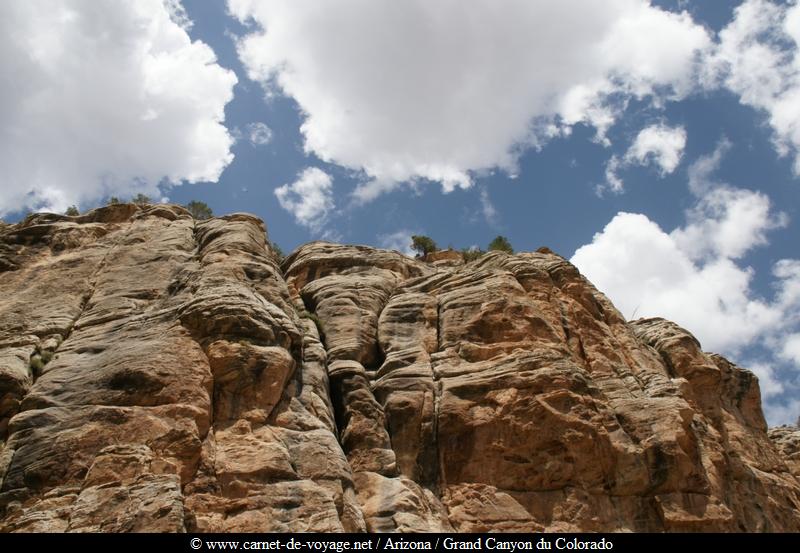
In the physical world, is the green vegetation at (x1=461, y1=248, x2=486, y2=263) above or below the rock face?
above

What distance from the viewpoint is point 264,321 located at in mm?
20312

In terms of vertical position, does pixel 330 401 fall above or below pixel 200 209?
below

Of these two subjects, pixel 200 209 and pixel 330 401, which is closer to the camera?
pixel 330 401

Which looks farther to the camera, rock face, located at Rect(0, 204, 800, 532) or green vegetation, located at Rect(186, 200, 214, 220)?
green vegetation, located at Rect(186, 200, 214, 220)

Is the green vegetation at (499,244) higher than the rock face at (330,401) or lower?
higher

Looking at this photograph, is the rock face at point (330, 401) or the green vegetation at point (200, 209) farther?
the green vegetation at point (200, 209)

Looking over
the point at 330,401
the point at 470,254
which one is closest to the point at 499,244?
the point at 470,254

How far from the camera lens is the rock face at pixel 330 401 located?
15.9m

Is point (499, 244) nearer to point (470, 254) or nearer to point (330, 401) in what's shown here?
point (470, 254)

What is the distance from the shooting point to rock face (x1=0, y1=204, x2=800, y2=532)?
15.9 m

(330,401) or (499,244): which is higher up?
(499,244)

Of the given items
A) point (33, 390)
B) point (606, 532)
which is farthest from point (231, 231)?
point (606, 532)

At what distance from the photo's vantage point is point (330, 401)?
2164 cm

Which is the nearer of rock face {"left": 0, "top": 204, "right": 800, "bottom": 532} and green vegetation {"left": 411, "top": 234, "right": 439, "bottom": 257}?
rock face {"left": 0, "top": 204, "right": 800, "bottom": 532}
